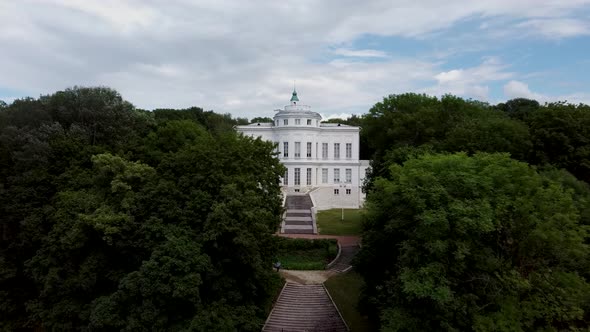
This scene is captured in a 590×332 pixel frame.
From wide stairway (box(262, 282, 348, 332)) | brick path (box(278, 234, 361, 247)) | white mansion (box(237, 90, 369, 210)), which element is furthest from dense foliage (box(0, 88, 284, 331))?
white mansion (box(237, 90, 369, 210))

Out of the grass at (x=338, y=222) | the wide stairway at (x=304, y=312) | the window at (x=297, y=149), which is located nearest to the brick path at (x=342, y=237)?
the grass at (x=338, y=222)

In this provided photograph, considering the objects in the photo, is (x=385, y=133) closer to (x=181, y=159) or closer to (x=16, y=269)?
(x=181, y=159)

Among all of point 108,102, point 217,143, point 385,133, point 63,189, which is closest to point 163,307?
point 217,143

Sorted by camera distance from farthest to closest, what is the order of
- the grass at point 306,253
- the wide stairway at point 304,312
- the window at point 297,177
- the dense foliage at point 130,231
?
the window at point 297,177 < the grass at point 306,253 < the wide stairway at point 304,312 < the dense foliage at point 130,231

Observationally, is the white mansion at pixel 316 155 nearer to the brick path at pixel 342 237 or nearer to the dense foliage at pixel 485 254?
the brick path at pixel 342 237

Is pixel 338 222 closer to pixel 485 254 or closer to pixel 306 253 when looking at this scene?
pixel 306 253

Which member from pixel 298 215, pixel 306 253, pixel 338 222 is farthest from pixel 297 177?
pixel 306 253
